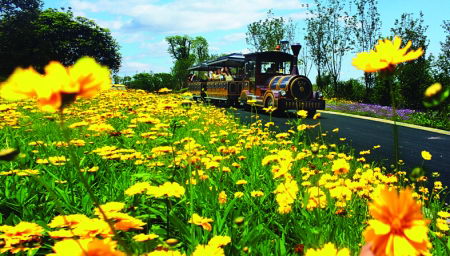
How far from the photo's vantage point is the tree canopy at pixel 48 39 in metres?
30.2

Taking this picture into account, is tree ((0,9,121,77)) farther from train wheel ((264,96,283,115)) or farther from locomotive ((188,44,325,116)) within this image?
train wheel ((264,96,283,115))

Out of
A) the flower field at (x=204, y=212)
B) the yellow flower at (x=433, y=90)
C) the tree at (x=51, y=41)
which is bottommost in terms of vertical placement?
the flower field at (x=204, y=212)

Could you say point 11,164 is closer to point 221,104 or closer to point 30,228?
point 30,228

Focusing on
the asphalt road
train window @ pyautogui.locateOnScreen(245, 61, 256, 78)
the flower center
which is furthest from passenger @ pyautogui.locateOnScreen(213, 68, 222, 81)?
the flower center

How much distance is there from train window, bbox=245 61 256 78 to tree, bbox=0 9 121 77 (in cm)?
2111

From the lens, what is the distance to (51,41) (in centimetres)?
3353

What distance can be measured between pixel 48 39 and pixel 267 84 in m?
27.9

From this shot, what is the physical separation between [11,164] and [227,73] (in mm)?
15707

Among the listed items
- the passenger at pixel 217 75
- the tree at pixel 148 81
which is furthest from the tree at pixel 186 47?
the passenger at pixel 217 75

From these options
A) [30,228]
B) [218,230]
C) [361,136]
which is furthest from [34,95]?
[361,136]

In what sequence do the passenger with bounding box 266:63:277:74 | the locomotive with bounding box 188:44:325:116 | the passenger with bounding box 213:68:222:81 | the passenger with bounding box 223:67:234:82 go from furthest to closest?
the passenger with bounding box 213:68:222:81
the passenger with bounding box 223:67:234:82
the passenger with bounding box 266:63:277:74
the locomotive with bounding box 188:44:325:116

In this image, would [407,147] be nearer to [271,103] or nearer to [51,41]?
[271,103]

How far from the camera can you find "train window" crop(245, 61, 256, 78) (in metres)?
14.1

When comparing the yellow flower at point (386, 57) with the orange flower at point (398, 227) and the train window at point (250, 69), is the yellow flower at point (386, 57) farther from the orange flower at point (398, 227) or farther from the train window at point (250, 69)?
the train window at point (250, 69)
